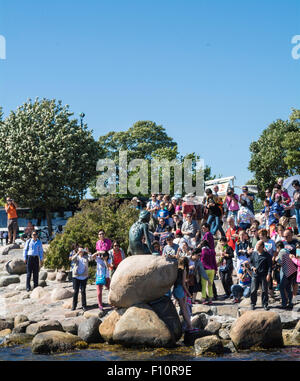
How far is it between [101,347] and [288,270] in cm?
531

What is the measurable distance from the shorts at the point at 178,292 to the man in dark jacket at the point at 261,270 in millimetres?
2064

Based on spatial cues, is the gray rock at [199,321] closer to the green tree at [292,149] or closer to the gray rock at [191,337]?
the gray rock at [191,337]

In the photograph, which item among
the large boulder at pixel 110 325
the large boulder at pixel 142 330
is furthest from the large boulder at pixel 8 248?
the large boulder at pixel 142 330

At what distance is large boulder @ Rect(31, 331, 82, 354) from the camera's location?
13.0m

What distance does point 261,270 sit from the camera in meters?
14.0

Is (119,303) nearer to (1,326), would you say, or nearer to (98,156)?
(1,326)

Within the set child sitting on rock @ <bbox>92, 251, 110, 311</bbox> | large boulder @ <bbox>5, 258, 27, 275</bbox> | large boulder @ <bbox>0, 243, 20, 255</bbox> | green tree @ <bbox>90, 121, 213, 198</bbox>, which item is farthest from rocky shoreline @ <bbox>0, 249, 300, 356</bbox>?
green tree @ <bbox>90, 121, 213, 198</bbox>

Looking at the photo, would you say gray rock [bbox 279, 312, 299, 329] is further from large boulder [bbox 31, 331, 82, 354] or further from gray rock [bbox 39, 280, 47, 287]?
gray rock [bbox 39, 280, 47, 287]

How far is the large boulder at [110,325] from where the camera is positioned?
13633mm

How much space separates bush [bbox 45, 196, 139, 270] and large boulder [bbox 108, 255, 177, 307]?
7.95 meters

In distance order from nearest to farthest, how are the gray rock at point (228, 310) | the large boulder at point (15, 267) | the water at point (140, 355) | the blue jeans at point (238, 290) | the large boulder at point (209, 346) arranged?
the water at point (140, 355) → the large boulder at point (209, 346) → the gray rock at point (228, 310) → the blue jeans at point (238, 290) → the large boulder at point (15, 267)

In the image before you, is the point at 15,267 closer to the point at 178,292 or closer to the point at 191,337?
the point at 178,292

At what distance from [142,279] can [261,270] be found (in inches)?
125
